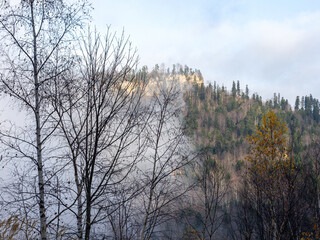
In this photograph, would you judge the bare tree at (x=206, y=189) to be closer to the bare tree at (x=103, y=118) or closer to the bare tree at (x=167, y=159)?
the bare tree at (x=167, y=159)

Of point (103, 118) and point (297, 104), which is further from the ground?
point (297, 104)

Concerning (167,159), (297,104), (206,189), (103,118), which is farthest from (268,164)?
(297,104)

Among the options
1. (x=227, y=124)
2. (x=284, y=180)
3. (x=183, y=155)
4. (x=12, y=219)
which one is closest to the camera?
(x=12, y=219)

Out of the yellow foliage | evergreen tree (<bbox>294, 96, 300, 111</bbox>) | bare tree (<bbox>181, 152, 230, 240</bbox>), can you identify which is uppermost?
evergreen tree (<bbox>294, 96, 300, 111</bbox>)

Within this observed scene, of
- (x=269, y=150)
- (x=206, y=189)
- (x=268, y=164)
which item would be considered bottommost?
(x=206, y=189)

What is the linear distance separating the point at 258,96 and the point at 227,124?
34.4 meters

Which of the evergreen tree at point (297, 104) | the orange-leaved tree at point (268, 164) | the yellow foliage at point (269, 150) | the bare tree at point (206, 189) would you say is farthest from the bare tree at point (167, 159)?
the evergreen tree at point (297, 104)

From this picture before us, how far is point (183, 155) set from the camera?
22.6 feet

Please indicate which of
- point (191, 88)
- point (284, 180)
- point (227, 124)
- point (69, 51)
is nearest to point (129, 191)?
point (69, 51)

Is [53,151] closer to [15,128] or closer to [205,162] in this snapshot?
[15,128]

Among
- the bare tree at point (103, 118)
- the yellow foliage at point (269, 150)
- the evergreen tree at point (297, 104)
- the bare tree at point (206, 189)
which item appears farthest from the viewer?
the evergreen tree at point (297, 104)

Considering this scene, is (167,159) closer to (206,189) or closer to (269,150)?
(206,189)

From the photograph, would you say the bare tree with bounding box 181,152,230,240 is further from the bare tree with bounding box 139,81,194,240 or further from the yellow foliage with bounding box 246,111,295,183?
the yellow foliage with bounding box 246,111,295,183

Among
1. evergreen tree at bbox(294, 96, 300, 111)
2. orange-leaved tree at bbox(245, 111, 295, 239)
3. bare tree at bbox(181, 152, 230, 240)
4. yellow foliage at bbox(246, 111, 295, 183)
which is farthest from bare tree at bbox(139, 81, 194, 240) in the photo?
evergreen tree at bbox(294, 96, 300, 111)
